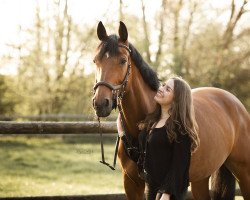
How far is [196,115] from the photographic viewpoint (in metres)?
3.94

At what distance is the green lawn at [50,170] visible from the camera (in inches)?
287

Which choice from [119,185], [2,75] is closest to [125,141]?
[119,185]

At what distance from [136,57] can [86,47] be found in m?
15.5

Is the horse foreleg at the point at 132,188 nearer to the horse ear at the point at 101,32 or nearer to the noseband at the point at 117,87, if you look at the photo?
the noseband at the point at 117,87

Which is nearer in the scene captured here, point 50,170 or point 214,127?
point 214,127

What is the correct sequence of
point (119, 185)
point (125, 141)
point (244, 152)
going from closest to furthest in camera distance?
1. point (125, 141)
2. point (244, 152)
3. point (119, 185)

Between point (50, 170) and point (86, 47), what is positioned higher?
point (86, 47)

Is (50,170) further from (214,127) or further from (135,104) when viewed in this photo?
(135,104)

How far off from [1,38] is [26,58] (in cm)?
136

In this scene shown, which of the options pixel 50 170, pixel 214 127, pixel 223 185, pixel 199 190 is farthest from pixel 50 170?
pixel 214 127

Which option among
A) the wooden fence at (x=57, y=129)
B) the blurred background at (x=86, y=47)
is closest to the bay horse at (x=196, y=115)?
the wooden fence at (x=57, y=129)

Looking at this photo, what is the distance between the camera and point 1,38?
57.3ft

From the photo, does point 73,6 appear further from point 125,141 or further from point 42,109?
point 125,141

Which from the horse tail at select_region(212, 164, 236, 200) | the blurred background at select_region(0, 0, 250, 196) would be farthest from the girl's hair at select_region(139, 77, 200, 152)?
the blurred background at select_region(0, 0, 250, 196)
